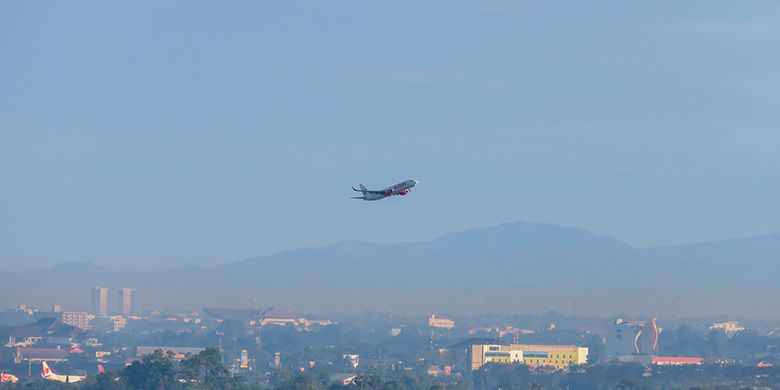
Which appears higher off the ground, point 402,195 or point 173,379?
point 402,195

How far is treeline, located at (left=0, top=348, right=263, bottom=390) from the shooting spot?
147875mm

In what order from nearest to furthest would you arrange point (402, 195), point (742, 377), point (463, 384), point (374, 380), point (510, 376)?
1. point (402, 195)
2. point (374, 380)
3. point (742, 377)
4. point (463, 384)
5. point (510, 376)

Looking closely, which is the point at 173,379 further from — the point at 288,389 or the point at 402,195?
the point at 402,195

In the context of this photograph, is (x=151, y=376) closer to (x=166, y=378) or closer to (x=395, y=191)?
(x=166, y=378)

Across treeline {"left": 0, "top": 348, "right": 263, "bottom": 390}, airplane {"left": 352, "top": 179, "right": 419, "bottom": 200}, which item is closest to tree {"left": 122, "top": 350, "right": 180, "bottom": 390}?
treeline {"left": 0, "top": 348, "right": 263, "bottom": 390}

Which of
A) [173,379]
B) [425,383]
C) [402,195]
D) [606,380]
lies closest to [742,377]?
[606,380]

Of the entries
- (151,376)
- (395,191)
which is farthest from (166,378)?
(395,191)

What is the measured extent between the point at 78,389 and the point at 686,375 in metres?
63.8

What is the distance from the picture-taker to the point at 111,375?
15212 cm

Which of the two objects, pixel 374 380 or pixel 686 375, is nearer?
pixel 374 380

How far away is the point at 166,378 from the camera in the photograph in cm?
14862

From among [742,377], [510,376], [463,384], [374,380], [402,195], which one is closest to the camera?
[402,195]

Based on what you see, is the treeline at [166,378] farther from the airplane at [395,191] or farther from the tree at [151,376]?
the airplane at [395,191]

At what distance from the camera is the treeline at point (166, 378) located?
14788 centimetres
